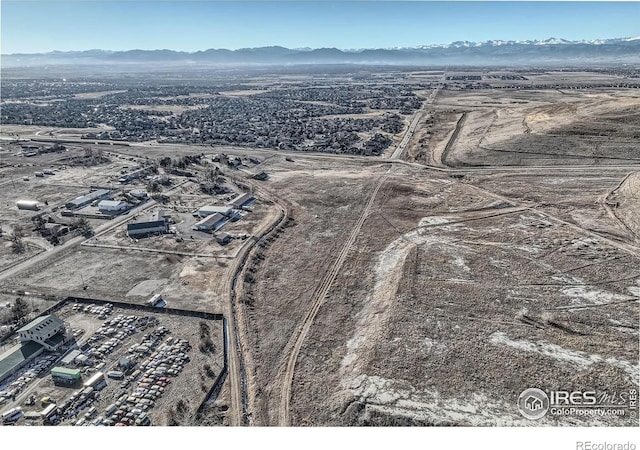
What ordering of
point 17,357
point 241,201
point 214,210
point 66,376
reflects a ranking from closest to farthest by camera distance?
1. point 66,376
2. point 17,357
3. point 214,210
4. point 241,201

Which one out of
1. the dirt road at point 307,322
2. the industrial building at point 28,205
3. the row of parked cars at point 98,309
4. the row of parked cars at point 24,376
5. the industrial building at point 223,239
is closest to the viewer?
the dirt road at point 307,322

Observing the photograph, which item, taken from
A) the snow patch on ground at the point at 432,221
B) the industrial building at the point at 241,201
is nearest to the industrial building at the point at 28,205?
the industrial building at the point at 241,201

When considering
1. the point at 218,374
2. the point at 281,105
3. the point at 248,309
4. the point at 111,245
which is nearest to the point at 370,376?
the point at 218,374

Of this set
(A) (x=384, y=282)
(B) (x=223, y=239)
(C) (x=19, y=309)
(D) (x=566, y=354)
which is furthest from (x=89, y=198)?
(D) (x=566, y=354)

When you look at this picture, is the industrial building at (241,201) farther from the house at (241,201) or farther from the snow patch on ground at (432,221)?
the snow patch on ground at (432,221)

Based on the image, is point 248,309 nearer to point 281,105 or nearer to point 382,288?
point 382,288

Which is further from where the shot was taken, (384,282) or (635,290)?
(384,282)

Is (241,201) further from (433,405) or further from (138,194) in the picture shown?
(433,405)
